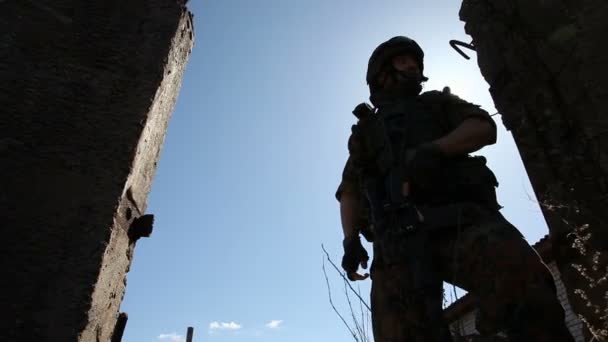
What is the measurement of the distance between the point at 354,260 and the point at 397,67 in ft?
3.16

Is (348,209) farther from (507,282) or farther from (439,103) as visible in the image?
(507,282)

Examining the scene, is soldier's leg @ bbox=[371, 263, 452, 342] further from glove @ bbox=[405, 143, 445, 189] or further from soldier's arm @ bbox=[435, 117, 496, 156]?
soldier's arm @ bbox=[435, 117, 496, 156]

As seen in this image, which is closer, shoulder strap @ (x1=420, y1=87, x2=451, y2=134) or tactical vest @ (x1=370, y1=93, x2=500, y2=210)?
tactical vest @ (x1=370, y1=93, x2=500, y2=210)

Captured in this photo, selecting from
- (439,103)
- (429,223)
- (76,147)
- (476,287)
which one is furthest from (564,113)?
(76,147)

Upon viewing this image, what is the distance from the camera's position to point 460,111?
1.93 metres

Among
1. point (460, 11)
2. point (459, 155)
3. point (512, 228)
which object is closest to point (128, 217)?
point (459, 155)

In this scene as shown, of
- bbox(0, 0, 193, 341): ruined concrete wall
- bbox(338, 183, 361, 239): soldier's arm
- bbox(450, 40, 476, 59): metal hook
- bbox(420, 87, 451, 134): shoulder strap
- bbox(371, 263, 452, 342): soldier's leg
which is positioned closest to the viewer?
bbox(371, 263, 452, 342): soldier's leg

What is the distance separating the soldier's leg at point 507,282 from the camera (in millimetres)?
1331

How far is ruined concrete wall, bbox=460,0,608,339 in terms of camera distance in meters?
2.30

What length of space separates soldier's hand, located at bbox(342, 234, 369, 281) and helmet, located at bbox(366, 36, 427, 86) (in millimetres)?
874

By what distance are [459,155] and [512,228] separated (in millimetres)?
369

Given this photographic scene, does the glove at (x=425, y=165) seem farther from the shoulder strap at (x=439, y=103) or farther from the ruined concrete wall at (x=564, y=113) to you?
the ruined concrete wall at (x=564, y=113)

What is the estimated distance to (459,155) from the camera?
1.81 meters

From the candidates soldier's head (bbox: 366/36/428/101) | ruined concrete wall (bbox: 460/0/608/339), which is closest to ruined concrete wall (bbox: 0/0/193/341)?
soldier's head (bbox: 366/36/428/101)
